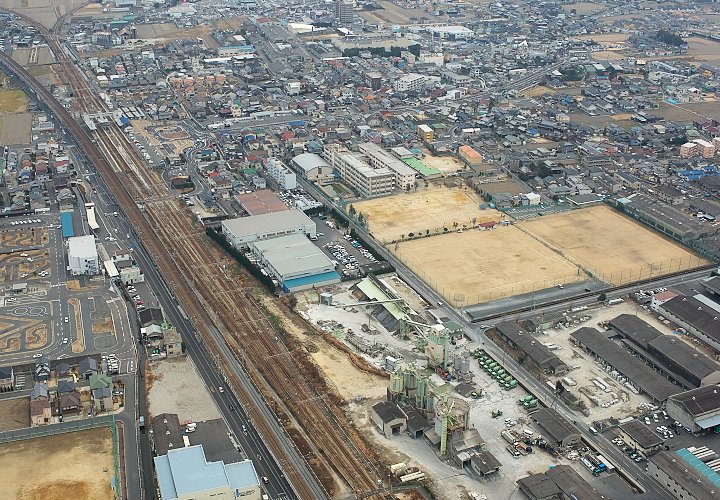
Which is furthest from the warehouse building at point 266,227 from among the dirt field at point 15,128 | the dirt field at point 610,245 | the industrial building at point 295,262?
the dirt field at point 15,128

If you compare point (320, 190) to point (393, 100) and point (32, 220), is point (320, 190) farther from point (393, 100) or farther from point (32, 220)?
point (393, 100)

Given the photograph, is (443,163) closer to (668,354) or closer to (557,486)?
(668,354)

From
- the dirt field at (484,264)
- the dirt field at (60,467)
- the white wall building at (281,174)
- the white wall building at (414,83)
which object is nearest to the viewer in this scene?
the dirt field at (60,467)

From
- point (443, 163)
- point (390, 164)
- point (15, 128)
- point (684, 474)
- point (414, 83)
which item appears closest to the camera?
point (684, 474)

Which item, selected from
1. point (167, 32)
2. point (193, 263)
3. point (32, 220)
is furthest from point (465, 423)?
point (167, 32)

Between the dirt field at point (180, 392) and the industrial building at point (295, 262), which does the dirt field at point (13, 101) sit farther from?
the dirt field at point (180, 392)

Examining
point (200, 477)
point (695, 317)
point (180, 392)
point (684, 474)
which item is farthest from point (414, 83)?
point (200, 477)
